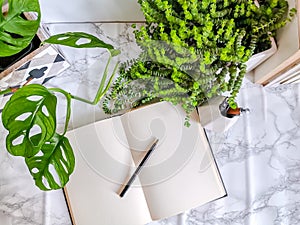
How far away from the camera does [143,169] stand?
3.66ft

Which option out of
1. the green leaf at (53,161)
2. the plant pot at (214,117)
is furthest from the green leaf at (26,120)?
the plant pot at (214,117)

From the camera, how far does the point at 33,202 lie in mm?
1130

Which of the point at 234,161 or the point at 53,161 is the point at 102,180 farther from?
the point at 234,161

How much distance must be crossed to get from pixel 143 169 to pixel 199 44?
0.31 metres

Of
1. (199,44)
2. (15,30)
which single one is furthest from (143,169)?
(15,30)

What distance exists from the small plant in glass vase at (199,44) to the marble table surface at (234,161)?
155mm

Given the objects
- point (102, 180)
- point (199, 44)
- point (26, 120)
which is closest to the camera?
point (26, 120)

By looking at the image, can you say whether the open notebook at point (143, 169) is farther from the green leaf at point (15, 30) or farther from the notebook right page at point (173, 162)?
the green leaf at point (15, 30)

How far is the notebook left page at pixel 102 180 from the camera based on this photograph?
1.09m

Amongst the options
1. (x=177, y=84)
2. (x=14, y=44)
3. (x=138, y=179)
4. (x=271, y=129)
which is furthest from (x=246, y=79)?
(x=14, y=44)

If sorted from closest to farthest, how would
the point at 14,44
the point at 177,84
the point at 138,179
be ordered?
the point at 14,44, the point at 177,84, the point at 138,179

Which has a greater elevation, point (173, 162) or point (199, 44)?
point (199, 44)

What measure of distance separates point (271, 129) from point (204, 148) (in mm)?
184

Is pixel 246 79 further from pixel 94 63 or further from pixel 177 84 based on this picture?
pixel 94 63
